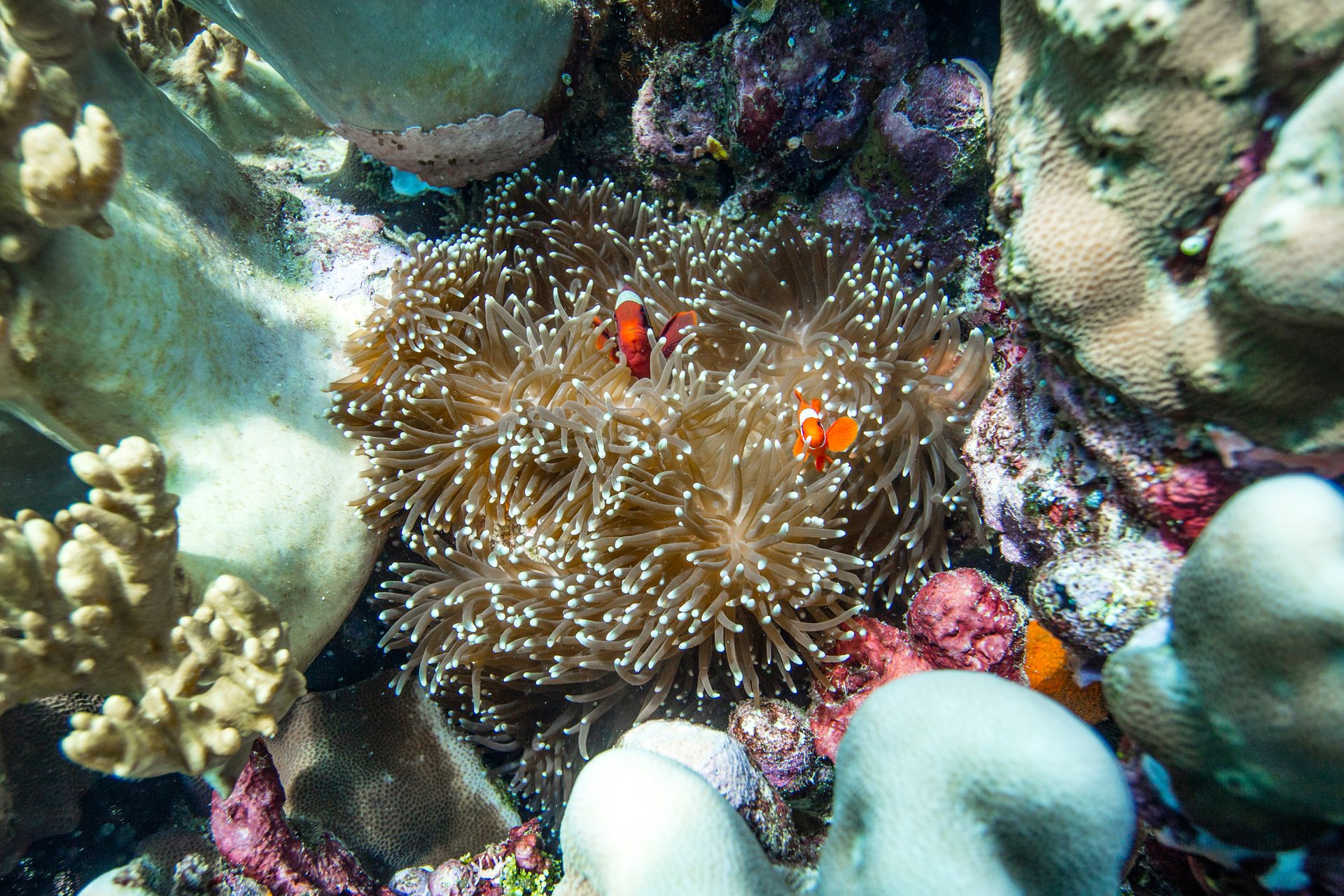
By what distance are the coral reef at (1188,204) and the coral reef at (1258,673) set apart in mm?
333

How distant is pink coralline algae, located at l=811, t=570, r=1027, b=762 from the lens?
87.0 inches

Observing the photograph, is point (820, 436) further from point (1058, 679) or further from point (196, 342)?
point (196, 342)

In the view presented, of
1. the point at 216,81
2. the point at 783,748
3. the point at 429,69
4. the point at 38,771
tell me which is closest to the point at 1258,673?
the point at 783,748

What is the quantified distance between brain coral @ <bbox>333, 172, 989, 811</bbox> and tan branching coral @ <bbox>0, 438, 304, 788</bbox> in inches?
23.6

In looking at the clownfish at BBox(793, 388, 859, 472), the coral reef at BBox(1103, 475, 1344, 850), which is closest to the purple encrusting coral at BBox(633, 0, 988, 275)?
the clownfish at BBox(793, 388, 859, 472)

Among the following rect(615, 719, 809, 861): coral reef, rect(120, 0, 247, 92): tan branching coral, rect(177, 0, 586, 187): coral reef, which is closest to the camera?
rect(615, 719, 809, 861): coral reef

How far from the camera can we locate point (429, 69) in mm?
2797

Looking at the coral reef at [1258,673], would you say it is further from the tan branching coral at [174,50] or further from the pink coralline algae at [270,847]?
the tan branching coral at [174,50]

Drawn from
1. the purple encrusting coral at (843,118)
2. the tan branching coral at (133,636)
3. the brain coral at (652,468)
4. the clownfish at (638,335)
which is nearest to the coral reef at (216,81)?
the brain coral at (652,468)

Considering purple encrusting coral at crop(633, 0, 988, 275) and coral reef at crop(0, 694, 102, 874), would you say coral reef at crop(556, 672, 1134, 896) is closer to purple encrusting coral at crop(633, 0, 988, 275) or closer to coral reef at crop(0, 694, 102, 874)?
purple encrusting coral at crop(633, 0, 988, 275)

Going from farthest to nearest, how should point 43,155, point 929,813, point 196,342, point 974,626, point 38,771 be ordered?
point 38,771 → point 196,342 → point 974,626 → point 43,155 → point 929,813

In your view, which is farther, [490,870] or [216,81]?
[216,81]

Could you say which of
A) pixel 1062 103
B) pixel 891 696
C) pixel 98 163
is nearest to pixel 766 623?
pixel 891 696

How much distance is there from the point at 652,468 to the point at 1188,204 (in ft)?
5.18
